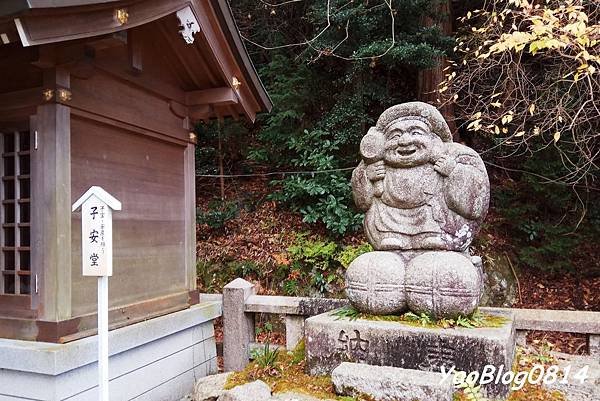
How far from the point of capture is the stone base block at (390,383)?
126 inches

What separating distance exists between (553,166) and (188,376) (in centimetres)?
735

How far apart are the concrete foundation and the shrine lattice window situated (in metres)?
0.54

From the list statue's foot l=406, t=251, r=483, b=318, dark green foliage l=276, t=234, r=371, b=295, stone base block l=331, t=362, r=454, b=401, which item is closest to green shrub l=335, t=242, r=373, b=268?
dark green foliage l=276, t=234, r=371, b=295

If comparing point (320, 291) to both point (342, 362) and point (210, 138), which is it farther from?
point (210, 138)

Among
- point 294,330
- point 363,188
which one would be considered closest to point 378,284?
point 363,188

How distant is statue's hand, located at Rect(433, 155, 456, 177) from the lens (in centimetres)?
412

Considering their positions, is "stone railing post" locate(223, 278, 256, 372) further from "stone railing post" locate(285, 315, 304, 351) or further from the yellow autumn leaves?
the yellow autumn leaves

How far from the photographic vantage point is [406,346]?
145 inches

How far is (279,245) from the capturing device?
900cm

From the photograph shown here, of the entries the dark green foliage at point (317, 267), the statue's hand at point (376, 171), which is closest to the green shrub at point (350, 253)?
the dark green foliage at point (317, 267)

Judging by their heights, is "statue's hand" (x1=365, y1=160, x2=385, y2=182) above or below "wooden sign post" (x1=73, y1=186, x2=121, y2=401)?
above

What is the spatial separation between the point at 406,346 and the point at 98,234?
100 inches

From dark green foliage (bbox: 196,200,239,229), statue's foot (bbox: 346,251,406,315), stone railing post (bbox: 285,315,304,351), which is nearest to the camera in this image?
statue's foot (bbox: 346,251,406,315)

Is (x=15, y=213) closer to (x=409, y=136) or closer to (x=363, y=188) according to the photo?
(x=363, y=188)
